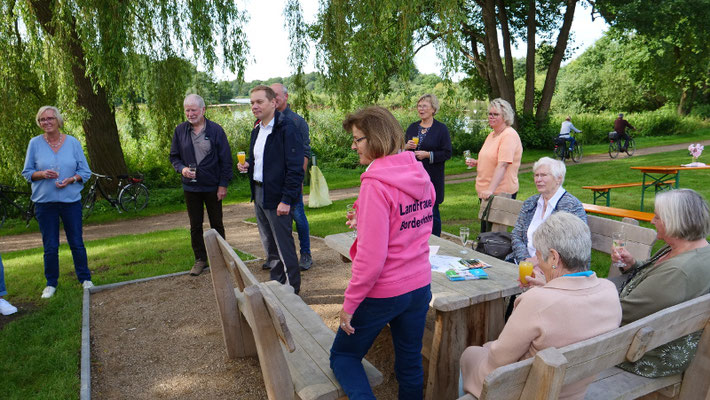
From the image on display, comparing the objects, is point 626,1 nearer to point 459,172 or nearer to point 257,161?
point 459,172

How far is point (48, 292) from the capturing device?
17.0 feet

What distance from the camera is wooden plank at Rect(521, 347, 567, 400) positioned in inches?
63.5

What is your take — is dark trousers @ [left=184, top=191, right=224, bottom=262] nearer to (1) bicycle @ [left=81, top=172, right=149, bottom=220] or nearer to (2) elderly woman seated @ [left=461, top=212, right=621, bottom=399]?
(2) elderly woman seated @ [left=461, top=212, right=621, bottom=399]

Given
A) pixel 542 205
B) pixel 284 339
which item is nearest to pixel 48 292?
pixel 284 339

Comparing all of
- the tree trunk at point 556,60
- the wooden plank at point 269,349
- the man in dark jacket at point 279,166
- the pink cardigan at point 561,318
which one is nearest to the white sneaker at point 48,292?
the man in dark jacket at point 279,166

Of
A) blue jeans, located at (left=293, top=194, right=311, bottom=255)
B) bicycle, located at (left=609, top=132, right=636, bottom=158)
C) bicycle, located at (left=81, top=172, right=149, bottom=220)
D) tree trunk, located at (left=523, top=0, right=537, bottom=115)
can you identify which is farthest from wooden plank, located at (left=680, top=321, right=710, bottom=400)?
tree trunk, located at (left=523, top=0, right=537, bottom=115)

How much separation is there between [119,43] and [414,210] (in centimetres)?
725

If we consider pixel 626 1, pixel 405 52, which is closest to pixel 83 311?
pixel 405 52

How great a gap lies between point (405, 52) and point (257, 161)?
10.3ft

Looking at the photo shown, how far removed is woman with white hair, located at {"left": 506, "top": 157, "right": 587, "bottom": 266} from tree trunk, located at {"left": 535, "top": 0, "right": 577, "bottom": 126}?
19592mm

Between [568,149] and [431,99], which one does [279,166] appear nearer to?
[431,99]

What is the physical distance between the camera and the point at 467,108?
2714 cm

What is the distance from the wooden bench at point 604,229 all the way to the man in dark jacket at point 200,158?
2948mm

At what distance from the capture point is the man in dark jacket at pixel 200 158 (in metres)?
5.30
